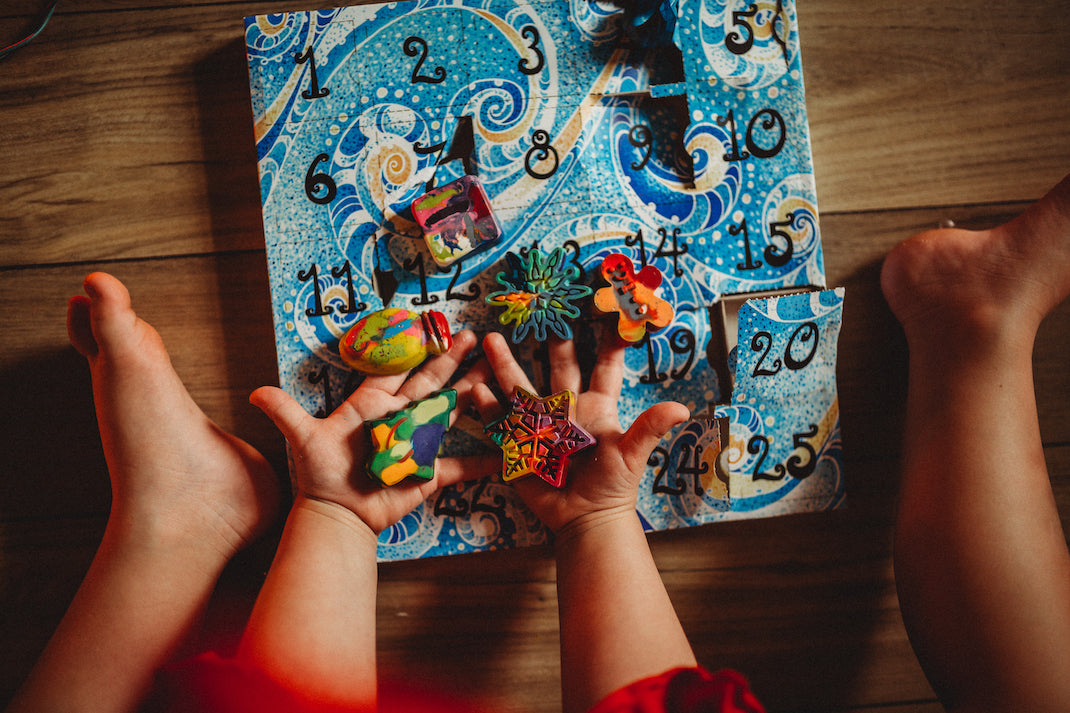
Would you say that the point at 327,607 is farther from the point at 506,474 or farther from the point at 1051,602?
the point at 1051,602

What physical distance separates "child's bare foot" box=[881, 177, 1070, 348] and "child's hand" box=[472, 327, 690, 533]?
1.15 feet

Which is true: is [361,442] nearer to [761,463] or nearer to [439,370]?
[439,370]

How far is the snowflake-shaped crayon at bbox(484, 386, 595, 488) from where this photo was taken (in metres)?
0.60

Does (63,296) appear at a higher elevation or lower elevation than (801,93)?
lower

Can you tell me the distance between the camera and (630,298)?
0.62 m

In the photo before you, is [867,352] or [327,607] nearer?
[327,607]

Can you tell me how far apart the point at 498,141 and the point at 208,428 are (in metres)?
0.47

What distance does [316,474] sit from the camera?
0.61 metres

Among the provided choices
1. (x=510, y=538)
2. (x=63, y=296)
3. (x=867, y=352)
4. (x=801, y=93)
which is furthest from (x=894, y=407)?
(x=63, y=296)

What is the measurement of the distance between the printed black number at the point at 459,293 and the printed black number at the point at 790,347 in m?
0.32

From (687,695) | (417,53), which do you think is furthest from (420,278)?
(687,695)

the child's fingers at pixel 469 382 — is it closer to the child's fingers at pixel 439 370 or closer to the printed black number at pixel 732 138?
the child's fingers at pixel 439 370

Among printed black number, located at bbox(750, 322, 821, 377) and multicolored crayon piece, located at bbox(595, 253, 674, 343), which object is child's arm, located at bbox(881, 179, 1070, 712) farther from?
multicolored crayon piece, located at bbox(595, 253, 674, 343)

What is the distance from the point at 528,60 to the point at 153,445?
0.60 meters
